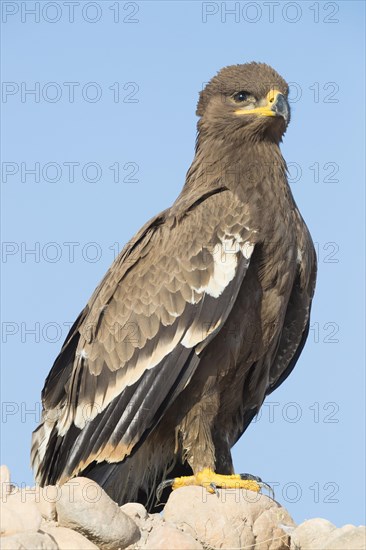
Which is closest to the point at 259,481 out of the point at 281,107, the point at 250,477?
the point at 250,477

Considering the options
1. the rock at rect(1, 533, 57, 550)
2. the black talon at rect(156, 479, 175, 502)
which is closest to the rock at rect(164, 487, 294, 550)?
the black talon at rect(156, 479, 175, 502)

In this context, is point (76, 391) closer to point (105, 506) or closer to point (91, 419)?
point (91, 419)

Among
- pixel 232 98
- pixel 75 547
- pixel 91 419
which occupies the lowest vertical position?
pixel 75 547

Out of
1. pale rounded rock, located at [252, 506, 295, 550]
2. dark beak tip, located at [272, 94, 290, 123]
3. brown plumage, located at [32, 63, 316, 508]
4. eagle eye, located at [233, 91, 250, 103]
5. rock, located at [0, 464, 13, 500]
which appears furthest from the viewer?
eagle eye, located at [233, 91, 250, 103]

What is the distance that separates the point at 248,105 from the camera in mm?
9383

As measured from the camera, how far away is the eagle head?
9203mm

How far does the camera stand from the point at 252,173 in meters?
9.00

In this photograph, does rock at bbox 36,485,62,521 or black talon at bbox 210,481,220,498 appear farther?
black talon at bbox 210,481,220,498

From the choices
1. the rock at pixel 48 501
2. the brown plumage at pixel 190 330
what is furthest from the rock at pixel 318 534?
the rock at pixel 48 501

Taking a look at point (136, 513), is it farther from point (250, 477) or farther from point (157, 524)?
point (250, 477)

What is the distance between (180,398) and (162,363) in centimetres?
32

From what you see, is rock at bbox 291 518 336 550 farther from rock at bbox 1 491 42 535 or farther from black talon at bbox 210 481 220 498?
rock at bbox 1 491 42 535

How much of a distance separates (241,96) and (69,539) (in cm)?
410

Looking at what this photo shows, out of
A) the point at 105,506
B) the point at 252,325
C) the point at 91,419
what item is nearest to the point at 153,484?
the point at 91,419
